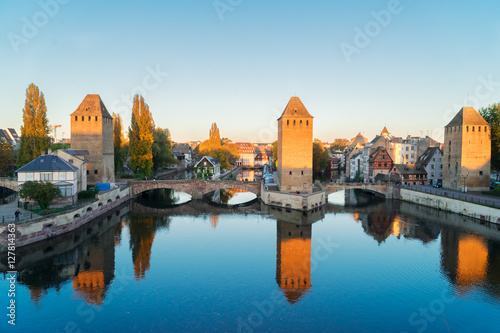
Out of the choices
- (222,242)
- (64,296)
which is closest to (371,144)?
(222,242)

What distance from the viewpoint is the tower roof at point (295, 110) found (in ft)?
127

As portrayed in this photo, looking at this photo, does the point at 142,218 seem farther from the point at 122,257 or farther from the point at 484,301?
the point at 484,301

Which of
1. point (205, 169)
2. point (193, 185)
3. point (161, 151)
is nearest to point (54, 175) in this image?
point (193, 185)

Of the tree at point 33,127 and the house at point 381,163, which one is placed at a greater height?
the tree at point 33,127

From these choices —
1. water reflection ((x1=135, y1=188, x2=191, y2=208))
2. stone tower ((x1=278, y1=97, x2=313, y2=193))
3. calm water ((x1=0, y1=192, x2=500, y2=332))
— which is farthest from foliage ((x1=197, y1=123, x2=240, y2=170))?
calm water ((x1=0, y1=192, x2=500, y2=332))

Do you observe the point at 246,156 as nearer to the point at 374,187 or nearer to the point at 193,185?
the point at 193,185

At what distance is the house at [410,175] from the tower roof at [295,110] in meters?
22.1

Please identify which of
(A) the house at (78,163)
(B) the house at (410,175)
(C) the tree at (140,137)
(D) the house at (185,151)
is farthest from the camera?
(D) the house at (185,151)

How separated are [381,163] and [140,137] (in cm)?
4004

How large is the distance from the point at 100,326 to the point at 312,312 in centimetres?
940

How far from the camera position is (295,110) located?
39.2m

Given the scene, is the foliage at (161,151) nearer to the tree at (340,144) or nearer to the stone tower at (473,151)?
the stone tower at (473,151)

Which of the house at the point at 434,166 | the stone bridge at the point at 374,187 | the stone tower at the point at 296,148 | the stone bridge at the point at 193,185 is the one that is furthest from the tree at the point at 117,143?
the house at the point at 434,166

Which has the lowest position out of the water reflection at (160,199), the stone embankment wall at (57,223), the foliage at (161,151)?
the water reflection at (160,199)
